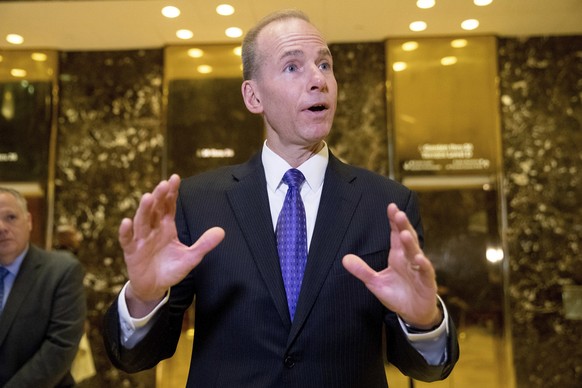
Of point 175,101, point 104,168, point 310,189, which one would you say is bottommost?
point 310,189

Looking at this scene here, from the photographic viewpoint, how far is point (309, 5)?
4.50m

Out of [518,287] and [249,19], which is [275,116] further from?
[518,287]

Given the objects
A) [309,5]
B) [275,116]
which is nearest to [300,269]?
[275,116]

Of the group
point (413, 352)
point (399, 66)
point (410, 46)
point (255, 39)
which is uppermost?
point (410, 46)

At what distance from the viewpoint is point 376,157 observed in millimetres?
5031

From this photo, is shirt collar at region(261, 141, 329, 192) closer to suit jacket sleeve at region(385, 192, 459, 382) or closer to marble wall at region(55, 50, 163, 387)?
suit jacket sleeve at region(385, 192, 459, 382)

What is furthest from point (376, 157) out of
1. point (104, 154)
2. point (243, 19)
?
point (104, 154)

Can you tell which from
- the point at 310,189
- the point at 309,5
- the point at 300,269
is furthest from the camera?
the point at 309,5

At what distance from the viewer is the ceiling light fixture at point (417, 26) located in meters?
4.82

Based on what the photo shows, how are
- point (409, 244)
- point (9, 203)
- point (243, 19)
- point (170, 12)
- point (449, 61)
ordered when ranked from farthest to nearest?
1. point (449, 61)
2. point (243, 19)
3. point (170, 12)
4. point (9, 203)
5. point (409, 244)

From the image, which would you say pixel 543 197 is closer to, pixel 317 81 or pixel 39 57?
pixel 317 81

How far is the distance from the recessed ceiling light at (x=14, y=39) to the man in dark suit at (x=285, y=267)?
165 inches

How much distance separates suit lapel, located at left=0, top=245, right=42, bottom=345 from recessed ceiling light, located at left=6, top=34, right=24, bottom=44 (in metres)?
2.89

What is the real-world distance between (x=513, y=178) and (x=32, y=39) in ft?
15.0
